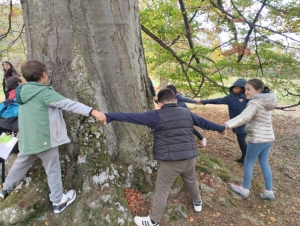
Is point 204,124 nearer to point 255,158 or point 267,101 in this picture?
point 267,101

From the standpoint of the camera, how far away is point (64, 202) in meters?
2.63

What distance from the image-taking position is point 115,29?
2873mm

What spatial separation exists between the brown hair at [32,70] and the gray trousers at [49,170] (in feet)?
2.70

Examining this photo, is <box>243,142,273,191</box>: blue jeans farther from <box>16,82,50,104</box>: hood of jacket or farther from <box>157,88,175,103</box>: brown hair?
<box>16,82,50,104</box>: hood of jacket

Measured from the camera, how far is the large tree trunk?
2.66 metres

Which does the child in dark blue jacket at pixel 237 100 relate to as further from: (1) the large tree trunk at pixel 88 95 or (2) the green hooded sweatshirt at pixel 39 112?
(2) the green hooded sweatshirt at pixel 39 112

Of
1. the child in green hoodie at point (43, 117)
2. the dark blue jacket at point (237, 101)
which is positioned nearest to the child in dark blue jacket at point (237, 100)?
the dark blue jacket at point (237, 101)

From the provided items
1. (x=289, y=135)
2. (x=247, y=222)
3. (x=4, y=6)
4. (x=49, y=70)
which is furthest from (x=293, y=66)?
(x=4, y=6)

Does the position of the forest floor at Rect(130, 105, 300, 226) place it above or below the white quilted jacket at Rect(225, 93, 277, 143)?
below

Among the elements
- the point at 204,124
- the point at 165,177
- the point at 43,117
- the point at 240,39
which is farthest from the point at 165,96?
the point at 240,39

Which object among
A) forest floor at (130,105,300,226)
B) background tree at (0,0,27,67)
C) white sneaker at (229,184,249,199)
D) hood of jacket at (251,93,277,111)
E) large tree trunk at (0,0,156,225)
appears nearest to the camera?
large tree trunk at (0,0,156,225)

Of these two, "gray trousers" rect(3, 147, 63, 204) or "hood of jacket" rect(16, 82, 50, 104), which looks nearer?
"hood of jacket" rect(16, 82, 50, 104)

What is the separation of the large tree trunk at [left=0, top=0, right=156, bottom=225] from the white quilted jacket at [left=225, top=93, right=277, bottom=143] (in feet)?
4.93

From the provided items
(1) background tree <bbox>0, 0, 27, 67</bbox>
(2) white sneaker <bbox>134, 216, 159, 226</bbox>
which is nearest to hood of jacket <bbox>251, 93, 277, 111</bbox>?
(2) white sneaker <bbox>134, 216, 159, 226</bbox>
